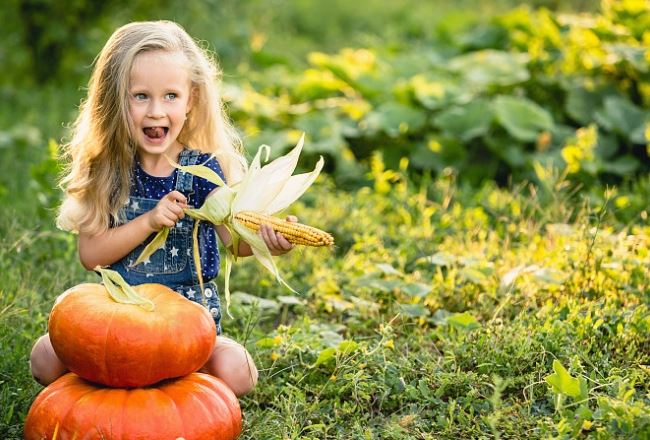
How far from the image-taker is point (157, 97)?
2.95 metres

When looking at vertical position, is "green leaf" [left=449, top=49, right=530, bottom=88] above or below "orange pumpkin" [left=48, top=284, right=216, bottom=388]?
below

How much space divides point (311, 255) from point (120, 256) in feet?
4.97

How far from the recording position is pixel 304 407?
118 inches

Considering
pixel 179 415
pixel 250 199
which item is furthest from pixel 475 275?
pixel 179 415

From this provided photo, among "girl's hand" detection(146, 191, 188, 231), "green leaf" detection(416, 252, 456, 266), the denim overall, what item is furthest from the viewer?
"green leaf" detection(416, 252, 456, 266)

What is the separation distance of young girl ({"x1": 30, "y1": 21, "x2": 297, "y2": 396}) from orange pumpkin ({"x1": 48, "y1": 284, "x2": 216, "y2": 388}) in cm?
25

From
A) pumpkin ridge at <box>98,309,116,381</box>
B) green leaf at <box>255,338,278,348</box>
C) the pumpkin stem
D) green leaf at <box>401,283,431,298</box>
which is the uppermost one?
the pumpkin stem

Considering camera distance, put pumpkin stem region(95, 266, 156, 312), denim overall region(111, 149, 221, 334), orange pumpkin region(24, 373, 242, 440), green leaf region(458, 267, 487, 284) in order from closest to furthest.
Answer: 1. orange pumpkin region(24, 373, 242, 440)
2. pumpkin stem region(95, 266, 156, 312)
3. denim overall region(111, 149, 221, 334)
4. green leaf region(458, 267, 487, 284)

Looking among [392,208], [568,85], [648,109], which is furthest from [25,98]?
[648,109]

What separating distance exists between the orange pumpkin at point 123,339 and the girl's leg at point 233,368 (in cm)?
21

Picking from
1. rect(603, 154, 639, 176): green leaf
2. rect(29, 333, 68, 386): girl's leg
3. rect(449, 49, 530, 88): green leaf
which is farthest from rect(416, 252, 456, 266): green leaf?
rect(449, 49, 530, 88): green leaf

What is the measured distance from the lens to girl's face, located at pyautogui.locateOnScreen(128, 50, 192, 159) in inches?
115

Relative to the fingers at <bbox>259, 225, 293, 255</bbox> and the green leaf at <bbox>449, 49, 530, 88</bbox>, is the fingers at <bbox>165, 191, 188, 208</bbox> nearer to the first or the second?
the fingers at <bbox>259, 225, 293, 255</bbox>

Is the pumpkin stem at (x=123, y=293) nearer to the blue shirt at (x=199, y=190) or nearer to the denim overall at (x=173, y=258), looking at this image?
the denim overall at (x=173, y=258)
